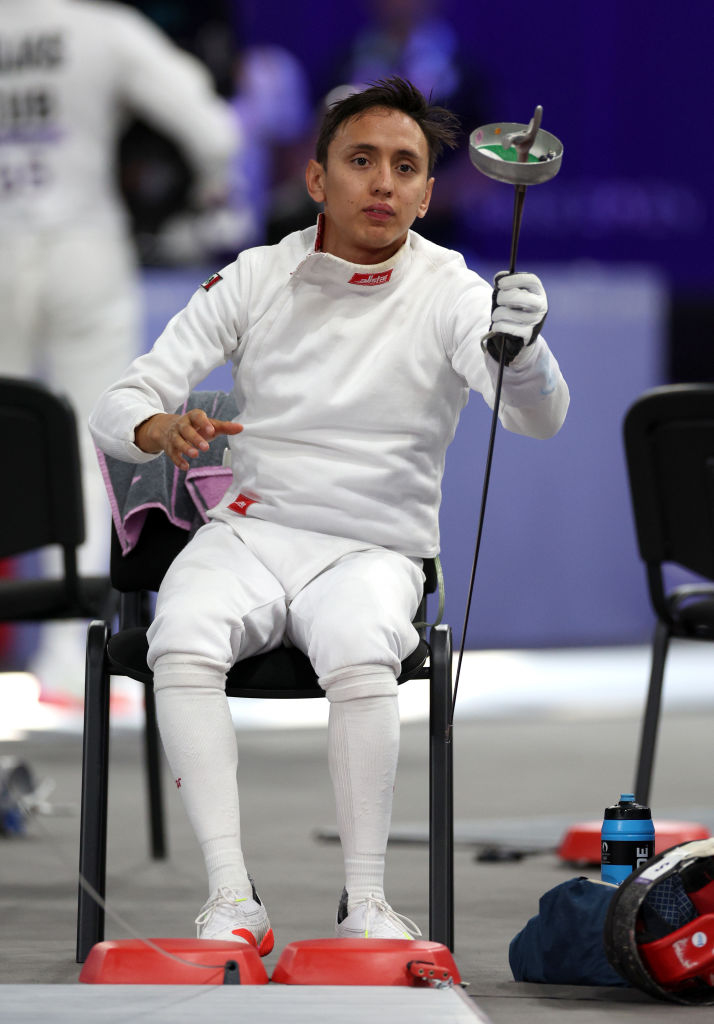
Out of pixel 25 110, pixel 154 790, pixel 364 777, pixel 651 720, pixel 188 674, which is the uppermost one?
pixel 25 110

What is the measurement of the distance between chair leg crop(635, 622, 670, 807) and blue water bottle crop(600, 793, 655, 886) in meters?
0.72

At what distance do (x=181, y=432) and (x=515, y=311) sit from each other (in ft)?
1.42

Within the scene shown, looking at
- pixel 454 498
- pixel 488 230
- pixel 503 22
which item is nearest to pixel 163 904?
pixel 454 498

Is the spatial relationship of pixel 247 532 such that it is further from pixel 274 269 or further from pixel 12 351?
pixel 12 351

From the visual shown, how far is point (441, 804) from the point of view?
1974 mm

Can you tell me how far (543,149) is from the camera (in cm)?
182

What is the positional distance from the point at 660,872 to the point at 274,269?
1.01 metres

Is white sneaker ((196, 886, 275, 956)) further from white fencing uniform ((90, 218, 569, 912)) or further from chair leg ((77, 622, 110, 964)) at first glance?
chair leg ((77, 622, 110, 964))

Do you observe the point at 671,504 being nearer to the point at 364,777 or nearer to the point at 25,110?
the point at 364,777

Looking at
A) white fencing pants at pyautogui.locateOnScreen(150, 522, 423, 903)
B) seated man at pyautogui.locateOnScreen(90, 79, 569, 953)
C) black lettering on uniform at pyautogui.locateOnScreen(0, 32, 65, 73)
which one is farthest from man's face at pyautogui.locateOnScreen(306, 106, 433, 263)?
black lettering on uniform at pyautogui.locateOnScreen(0, 32, 65, 73)

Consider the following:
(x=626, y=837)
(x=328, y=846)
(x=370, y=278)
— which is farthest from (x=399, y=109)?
(x=328, y=846)

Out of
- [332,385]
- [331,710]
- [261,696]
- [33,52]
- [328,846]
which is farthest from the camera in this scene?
[33,52]

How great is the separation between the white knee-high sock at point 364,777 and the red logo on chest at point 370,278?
2.02 feet

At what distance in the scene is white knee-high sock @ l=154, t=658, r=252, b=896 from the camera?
188 cm
